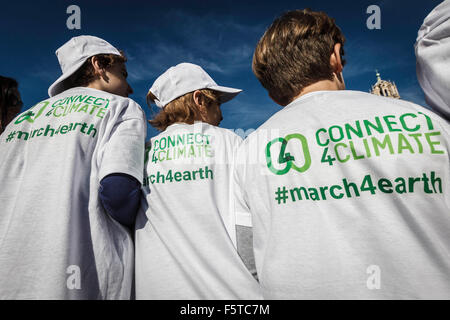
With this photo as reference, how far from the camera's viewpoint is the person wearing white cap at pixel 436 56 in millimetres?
1097

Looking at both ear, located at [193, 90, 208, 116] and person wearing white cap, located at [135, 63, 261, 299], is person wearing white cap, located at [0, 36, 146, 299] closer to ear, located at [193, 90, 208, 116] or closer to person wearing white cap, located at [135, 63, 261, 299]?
person wearing white cap, located at [135, 63, 261, 299]

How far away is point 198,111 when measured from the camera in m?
2.29

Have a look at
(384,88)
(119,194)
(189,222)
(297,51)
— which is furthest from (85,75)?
(384,88)

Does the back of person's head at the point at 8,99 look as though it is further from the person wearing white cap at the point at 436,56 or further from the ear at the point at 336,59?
the person wearing white cap at the point at 436,56

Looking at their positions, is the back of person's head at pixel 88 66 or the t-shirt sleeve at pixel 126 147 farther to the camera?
the back of person's head at pixel 88 66

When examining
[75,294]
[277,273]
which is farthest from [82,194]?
[277,273]

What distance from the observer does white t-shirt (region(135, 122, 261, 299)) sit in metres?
1.50

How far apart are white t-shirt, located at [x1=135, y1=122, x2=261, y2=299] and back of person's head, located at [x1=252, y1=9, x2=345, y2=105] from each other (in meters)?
0.60

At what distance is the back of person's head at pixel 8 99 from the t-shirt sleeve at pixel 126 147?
1581mm

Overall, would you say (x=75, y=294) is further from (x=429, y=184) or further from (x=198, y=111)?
(x=429, y=184)

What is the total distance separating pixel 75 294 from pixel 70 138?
91 cm

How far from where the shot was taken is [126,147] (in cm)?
166

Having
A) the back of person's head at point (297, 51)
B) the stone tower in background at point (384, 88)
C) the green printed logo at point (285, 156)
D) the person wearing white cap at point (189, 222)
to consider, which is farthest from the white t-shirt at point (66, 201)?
the stone tower in background at point (384, 88)

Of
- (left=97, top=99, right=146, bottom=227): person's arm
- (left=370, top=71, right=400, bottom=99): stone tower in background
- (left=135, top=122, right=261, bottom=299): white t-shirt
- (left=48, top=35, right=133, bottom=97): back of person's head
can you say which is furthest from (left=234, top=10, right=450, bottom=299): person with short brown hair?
(left=370, top=71, right=400, bottom=99): stone tower in background
